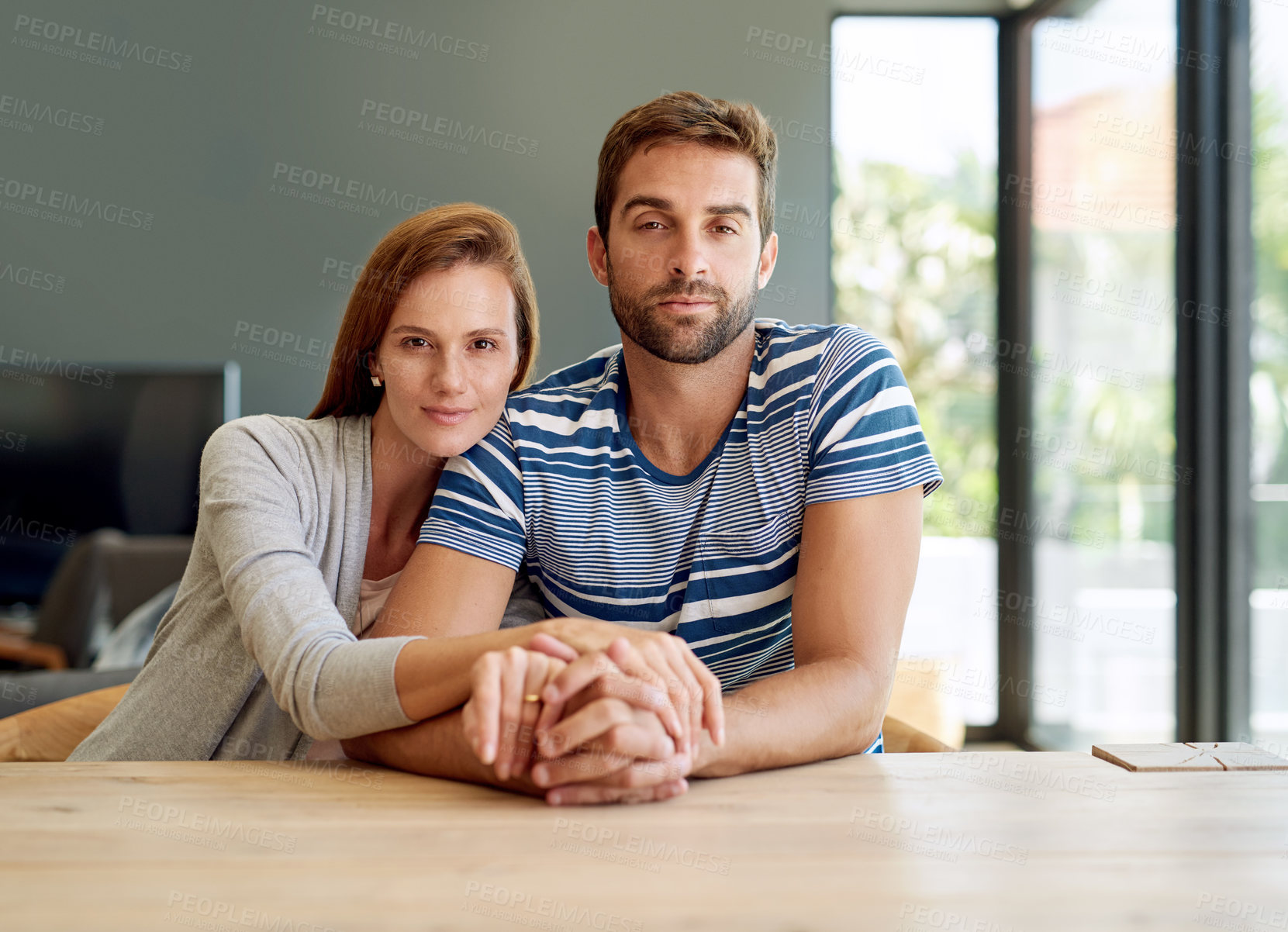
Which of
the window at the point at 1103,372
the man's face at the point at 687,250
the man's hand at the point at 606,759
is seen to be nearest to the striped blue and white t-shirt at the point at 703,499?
the man's face at the point at 687,250

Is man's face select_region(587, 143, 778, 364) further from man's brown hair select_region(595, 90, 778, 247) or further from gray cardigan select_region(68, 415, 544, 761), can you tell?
gray cardigan select_region(68, 415, 544, 761)

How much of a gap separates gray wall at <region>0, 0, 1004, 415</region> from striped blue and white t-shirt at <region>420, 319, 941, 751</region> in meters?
2.20

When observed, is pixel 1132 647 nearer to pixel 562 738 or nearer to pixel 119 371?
pixel 562 738

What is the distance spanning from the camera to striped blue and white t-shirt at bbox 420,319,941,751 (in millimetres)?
1353

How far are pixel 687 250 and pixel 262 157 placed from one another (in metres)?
2.55

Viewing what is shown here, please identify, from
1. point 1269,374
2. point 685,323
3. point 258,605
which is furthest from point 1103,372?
point 258,605

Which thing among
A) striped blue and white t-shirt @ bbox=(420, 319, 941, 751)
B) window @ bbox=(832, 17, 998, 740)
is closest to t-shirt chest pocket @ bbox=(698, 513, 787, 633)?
striped blue and white t-shirt @ bbox=(420, 319, 941, 751)

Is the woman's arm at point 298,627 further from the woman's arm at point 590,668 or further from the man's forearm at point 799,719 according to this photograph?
the man's forearm at point 799,719

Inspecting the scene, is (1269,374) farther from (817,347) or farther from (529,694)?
(529,694)

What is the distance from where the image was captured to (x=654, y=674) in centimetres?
94

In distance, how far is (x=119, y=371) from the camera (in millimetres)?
3373

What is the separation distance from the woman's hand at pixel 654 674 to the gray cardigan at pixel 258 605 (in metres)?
0.18

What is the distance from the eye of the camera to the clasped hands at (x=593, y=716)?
0.89 m

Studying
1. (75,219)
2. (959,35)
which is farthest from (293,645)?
(959,35)
